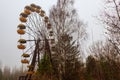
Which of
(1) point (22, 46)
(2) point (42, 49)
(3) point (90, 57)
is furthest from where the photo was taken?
(3) point (90, 57)

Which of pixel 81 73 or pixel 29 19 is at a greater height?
pixel 29 19

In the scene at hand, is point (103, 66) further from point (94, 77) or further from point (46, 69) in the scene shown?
point (46, 69)

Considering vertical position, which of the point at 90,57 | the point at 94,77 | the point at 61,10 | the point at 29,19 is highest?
the point at 61,10

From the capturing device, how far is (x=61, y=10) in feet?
62.3

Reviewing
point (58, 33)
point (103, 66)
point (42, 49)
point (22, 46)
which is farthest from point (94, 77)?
point (22, 46)

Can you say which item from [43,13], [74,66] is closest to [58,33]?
[43,13]

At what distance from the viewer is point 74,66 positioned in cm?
2114

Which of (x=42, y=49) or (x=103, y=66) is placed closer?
(x=42, y=49)

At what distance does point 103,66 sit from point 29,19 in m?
11.2

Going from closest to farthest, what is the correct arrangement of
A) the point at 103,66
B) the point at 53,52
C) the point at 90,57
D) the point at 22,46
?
the point at 22,46 < the point at 53,52 < the point at 103,66 < the point at 90,57

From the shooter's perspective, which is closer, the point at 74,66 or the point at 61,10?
the point at 61,10

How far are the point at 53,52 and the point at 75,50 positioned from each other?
13.7 ft

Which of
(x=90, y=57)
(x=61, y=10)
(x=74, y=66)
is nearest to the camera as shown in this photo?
(x=61, y=10)

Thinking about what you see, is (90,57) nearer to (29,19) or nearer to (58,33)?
(58,33)
